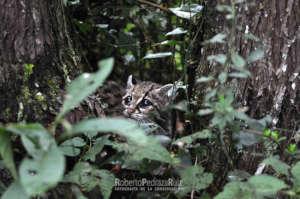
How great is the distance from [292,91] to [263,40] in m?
0.44

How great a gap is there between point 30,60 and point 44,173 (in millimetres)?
1337

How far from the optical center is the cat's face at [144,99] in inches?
157

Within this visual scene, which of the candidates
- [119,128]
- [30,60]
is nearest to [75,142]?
[30,60]

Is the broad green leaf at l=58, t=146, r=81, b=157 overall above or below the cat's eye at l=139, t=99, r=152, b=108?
above

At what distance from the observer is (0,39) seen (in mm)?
2270

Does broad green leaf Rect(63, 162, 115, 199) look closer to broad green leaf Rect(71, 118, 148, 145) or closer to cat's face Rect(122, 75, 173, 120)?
broad green leaf Rect(71, 118, 148, 145)

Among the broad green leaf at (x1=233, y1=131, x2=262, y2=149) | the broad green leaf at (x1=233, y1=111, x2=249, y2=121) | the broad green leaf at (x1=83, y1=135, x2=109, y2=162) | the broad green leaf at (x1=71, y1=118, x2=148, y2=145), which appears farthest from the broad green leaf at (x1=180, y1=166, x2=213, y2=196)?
the broad green leaf at (x1=71, y1=118, x2=148, y2=145)

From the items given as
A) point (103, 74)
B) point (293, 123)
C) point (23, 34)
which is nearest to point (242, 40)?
point (293, 123)

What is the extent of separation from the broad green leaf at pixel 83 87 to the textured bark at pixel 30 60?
94cm

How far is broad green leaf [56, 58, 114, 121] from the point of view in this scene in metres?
1.44

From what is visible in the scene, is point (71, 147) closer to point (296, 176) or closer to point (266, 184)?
point (266, 184)

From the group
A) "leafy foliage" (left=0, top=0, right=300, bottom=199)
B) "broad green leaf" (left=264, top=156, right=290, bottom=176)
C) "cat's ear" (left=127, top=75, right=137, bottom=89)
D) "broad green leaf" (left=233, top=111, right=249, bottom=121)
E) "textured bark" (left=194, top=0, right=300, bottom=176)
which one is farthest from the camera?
"cat's ear" (left=127, top=75, right=137, bottom=89)

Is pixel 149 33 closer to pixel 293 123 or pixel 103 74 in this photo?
pixel 293 123

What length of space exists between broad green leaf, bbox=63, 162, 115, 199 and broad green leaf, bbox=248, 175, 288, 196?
849 mm
